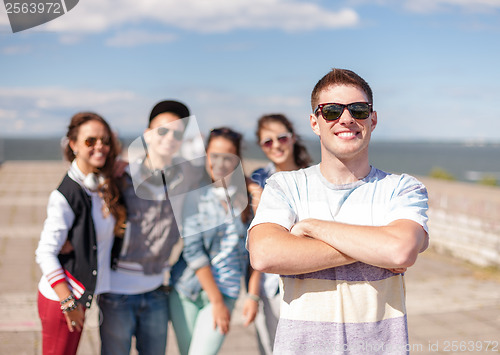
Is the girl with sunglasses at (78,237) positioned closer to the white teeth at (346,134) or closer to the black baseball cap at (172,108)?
the black baseball cap at (172,108)

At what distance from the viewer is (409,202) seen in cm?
205

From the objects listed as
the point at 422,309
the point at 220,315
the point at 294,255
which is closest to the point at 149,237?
the point at 220,315

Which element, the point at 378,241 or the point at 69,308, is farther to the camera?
the point at 69,308

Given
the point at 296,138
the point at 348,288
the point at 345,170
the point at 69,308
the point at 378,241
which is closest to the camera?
the point at 378,241

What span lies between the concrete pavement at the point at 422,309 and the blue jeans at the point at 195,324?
50 cm

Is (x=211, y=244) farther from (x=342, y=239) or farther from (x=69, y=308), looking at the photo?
(x=342, y=239)

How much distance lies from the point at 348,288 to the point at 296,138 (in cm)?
158

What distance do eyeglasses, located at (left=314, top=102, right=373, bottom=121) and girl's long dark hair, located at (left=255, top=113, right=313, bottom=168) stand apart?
49.4 inches

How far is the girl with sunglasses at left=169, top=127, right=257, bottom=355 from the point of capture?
3.06 metres

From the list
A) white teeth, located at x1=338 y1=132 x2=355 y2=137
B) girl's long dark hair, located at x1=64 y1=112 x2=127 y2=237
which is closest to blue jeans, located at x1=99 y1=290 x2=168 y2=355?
girl's long dark hair, located at x1=64 y1=112 x2=127 y2=237

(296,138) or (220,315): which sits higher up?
(296,138)

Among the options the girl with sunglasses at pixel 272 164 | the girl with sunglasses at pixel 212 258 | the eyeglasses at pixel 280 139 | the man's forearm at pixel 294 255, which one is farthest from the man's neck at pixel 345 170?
the eyeglasses at pixel 280 139

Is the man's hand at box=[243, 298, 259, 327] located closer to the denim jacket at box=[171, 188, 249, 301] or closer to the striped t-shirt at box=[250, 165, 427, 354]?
the denim jacket at box=[171, 188, 249, 301]

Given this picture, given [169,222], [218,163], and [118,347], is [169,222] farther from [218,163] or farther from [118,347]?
[118,347]
